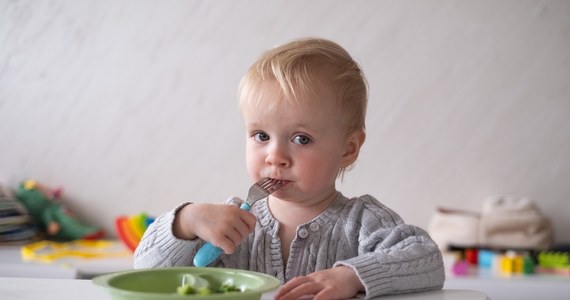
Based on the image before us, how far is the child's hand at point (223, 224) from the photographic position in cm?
90

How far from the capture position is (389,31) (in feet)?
7.72

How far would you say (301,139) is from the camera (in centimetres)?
101

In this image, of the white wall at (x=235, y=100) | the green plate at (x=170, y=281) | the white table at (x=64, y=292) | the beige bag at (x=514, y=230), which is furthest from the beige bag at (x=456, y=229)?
the green plate at (x=170, y=281)

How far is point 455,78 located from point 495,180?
1.19 ft

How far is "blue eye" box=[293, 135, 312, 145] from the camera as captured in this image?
1005 mm

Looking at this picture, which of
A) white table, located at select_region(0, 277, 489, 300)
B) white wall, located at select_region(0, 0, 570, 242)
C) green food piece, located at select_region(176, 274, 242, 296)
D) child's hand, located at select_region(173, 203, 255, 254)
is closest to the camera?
green food piece, located at select_region(176, 274, 242, 296)

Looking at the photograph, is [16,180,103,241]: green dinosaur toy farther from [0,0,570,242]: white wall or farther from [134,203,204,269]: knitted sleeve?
[134,203,204,269]: knitted sleeve

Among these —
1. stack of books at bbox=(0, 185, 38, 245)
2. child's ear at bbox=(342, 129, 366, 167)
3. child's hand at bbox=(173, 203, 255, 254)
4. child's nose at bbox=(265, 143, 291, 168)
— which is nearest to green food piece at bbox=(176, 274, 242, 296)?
child's hand at bbox=(173, 203, 255, 254)

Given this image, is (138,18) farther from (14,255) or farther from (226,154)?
(14,255)

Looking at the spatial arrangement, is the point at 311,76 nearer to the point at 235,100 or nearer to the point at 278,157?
the point at 278,157

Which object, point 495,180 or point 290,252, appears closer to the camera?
point 290,252

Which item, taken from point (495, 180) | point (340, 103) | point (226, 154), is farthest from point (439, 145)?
point (340, 103)

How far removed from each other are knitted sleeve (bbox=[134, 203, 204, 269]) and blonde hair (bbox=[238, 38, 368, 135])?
21 cm

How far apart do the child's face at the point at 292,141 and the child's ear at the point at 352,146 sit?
0.07 metres
